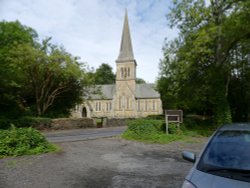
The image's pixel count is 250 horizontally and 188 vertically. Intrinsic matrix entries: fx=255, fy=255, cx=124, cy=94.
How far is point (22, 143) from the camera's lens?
1015 cm

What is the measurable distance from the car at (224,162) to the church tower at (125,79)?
203ft

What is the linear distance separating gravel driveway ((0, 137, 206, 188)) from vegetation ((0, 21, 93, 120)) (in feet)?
49.6

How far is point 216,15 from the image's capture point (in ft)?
67.5

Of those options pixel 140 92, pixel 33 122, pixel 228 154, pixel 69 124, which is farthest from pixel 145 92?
pixel 228 154

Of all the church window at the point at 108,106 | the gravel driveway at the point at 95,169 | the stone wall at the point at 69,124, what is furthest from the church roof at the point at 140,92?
the gravel driveway at the point at 95,169

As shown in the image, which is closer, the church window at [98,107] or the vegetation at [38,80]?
the vegetation at [38,80]

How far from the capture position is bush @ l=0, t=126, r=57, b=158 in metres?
9.76

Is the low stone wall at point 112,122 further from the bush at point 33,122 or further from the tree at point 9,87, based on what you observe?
the tree at point 9,87

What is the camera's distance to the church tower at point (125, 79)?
66.4 m

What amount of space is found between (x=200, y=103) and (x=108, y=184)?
25.1 meters

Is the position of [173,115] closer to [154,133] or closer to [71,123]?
[154,133]

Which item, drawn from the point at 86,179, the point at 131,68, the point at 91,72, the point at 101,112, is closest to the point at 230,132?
the point at 86,179

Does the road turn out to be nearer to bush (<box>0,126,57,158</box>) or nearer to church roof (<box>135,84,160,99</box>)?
bush (<box>0,126,57,158</box>)

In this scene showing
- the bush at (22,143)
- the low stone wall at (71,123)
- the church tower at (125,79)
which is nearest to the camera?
the bush at (22,143)
